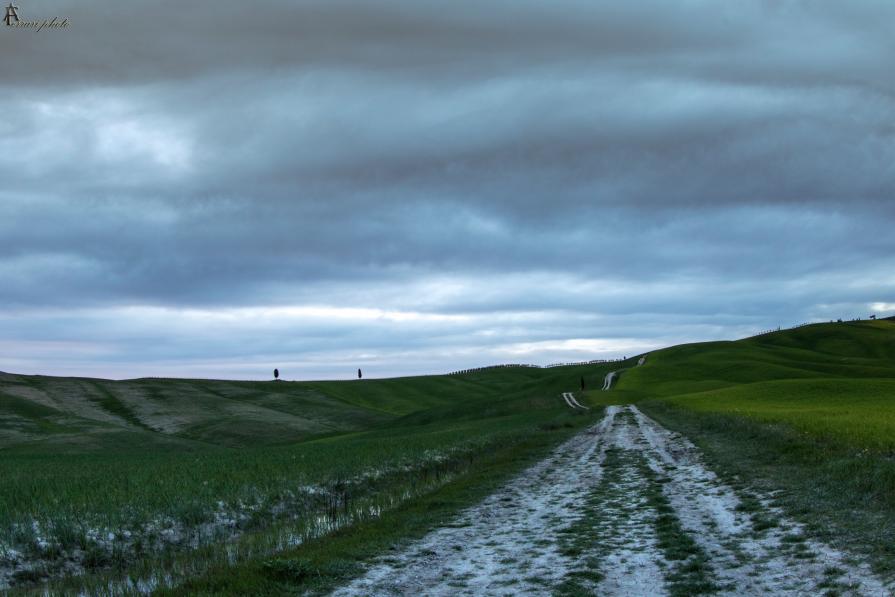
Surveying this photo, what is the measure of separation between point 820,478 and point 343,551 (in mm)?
13620

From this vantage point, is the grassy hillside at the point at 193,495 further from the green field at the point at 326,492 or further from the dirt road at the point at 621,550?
the dirt road at the point at 621,550

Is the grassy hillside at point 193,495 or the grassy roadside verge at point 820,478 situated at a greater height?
→ the grassy roadside verge at point 820,478

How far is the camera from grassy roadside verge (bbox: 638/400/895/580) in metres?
13.1

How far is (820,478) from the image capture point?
64.1 feet

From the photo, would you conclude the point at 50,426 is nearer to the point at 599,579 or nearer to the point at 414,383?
the point at 599,579

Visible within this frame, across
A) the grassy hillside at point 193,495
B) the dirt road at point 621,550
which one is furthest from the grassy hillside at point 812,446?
the grassy hillside at point 193,495

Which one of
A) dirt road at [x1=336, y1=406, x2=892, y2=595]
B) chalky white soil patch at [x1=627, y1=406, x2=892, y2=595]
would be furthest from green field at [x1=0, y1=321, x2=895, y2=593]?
dirt road at [x1=336, y1=406, x2=892, y2=595]

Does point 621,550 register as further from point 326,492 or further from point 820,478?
point 326,492

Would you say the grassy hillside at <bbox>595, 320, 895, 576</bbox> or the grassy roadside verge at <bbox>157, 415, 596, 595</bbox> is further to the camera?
the grassy hillside at <bbox>595, 320, 895, 576</bbox>

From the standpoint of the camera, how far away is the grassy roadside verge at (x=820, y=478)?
1314 cm

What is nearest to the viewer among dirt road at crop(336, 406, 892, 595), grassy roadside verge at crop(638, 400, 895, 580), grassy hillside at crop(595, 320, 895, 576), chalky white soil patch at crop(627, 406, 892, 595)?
chalky white soil patch at crop(627, 406, 892, 595)

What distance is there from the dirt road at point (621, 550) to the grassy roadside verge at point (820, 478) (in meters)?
0.57

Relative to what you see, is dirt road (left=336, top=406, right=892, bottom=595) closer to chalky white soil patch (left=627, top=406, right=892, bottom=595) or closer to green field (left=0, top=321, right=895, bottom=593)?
chalky white soil patch (left=627, top=406, right=892, bottom=595)

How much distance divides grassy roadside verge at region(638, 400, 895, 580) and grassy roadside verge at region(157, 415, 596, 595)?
8.18 metres
